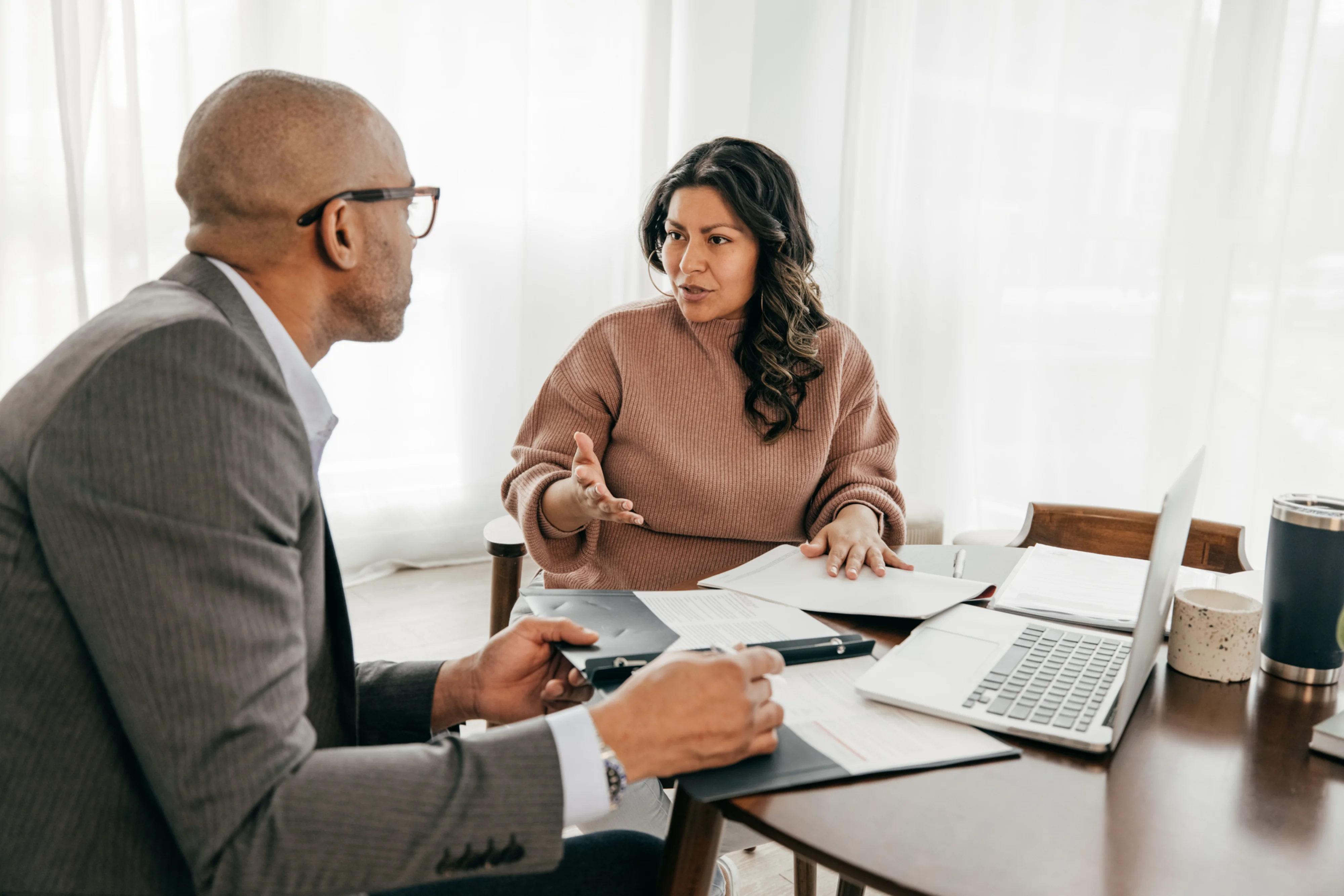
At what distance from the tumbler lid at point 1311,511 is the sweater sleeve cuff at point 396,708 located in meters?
0.91

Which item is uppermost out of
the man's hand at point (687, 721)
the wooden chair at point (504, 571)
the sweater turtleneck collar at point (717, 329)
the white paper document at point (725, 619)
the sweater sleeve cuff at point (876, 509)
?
the sweater turtleneck collar at point (717, 329)

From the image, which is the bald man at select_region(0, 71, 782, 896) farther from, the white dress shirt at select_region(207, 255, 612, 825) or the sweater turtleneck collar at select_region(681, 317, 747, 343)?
the sweater turtleneck collar at select_region(681, 317, 747, 343)

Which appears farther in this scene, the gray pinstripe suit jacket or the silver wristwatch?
the silver wristwatch

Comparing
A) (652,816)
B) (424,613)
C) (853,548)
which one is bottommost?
(424,613)

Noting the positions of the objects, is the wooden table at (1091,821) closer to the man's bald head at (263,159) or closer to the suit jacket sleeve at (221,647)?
the suit jacket sleeve at (221,647)

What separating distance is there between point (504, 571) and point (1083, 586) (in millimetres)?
1271

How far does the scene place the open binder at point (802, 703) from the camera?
0.78 metres

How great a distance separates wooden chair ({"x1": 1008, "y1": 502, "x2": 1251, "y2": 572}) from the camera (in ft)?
5.54

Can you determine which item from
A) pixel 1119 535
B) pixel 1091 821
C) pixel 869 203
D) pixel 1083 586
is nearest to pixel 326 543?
pixel 1091 821

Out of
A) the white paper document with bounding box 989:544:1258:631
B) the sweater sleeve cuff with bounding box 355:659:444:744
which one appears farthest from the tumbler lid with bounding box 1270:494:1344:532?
the sweater sleeve cuff with bounding box 355:659:444:744

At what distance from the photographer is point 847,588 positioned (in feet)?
4.13

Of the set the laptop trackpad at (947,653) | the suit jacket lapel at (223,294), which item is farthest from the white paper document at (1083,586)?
the suit jacket lapel at (223,294)

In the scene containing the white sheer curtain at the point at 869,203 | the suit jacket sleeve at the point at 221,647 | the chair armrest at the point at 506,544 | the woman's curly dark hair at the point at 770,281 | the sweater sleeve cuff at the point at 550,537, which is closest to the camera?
the suit jacket sleeve at the point at 221,647

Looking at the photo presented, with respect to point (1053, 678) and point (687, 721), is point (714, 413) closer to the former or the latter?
point (1053, 678)
